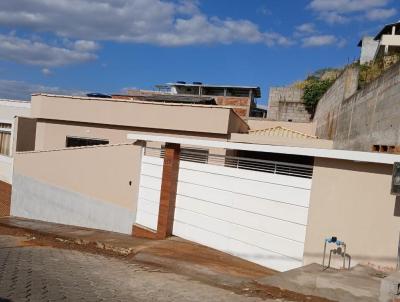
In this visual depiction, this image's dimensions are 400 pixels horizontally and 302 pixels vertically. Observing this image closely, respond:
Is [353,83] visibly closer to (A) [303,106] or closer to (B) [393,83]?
(B) [393,83]

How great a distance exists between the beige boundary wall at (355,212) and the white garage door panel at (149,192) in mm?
4507

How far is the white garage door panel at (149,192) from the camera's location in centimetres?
1207

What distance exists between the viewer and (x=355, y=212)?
8438mm

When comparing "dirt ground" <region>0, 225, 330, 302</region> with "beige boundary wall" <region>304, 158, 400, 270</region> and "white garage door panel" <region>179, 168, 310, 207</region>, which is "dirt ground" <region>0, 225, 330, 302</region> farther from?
"beige boundary wall" <region>304, 158, 400, 270</region>

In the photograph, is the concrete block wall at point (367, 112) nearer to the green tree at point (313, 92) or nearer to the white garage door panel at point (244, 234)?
the white garage door panel at point (244, 234)

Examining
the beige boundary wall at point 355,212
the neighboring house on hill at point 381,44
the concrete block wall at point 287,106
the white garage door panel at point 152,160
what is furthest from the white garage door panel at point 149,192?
the concrete block wall at point 287,106

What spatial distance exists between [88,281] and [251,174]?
172 inches

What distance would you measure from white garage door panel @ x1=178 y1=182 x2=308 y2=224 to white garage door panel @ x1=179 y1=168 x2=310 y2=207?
0.09 meters

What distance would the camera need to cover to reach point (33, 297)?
640cm

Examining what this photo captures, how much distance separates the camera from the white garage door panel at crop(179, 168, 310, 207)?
9312 millimetres

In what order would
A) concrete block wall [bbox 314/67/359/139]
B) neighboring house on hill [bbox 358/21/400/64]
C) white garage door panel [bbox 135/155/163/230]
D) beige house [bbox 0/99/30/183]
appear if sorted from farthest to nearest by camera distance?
1. neighboring house on hill [bbox 358/21/400/64]
2. beige house [bbox 0/99/30/183]
3. concrete block wall [bbox 314/67/359/139]
4. white garage door panel [bbox 135/155/163/230]

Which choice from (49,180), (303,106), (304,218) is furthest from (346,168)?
(303,106)

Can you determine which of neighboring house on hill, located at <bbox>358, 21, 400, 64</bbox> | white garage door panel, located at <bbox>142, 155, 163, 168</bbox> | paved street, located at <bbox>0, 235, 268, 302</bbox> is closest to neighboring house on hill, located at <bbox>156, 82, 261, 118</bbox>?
neighboring house on hill, located at <bbox>358, 21, 400, 64</bbox>

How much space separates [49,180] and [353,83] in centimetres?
1175
